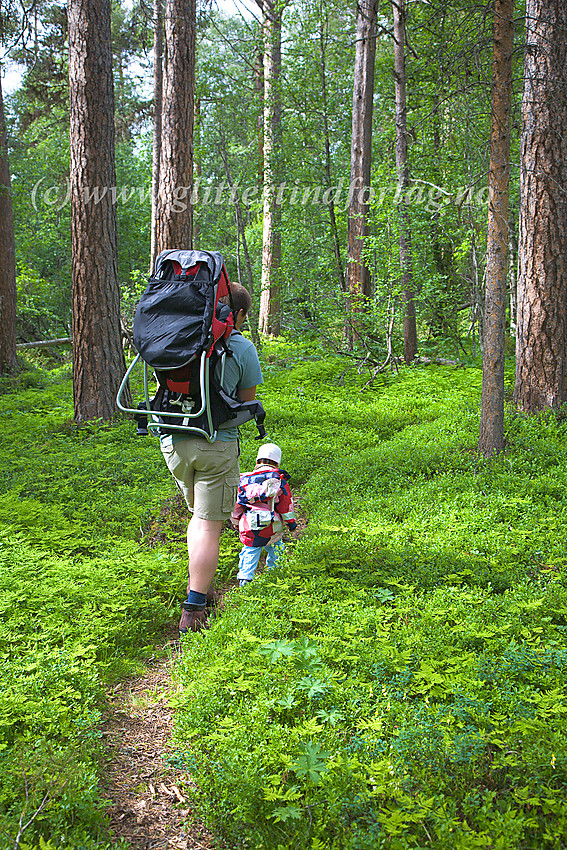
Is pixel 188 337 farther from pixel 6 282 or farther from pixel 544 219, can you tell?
pixel 6 282

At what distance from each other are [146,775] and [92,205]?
796cm

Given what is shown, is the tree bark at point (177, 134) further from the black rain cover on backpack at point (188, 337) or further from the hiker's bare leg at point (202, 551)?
the hiker's bare leg at point (202, 551)

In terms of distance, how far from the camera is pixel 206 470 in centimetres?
402

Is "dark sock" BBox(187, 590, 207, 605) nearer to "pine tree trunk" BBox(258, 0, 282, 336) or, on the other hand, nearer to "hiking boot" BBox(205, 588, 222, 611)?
"hiking boot" BBox(205, 588, 222, 611)

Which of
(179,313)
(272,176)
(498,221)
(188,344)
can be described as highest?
(272,176)

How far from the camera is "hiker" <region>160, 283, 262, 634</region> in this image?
3.97m

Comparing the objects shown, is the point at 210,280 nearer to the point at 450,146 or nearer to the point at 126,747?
the point at 126,747

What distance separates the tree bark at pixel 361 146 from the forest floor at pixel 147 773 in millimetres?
11005

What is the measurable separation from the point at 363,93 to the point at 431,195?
3599 millimetres

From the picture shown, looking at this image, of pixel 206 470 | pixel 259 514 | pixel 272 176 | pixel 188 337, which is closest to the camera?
pixel 188 337

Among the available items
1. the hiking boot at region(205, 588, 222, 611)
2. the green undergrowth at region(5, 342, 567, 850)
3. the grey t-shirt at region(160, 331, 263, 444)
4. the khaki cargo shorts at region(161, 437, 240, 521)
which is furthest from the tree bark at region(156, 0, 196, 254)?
the hiking boot at region(205, 588, 222, 611)

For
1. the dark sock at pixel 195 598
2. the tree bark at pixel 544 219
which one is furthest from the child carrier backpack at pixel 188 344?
the tree bark at pixel 544 219

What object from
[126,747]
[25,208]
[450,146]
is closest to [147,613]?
[126,747]

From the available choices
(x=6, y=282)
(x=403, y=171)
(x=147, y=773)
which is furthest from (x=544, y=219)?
(x=6, y=282)
